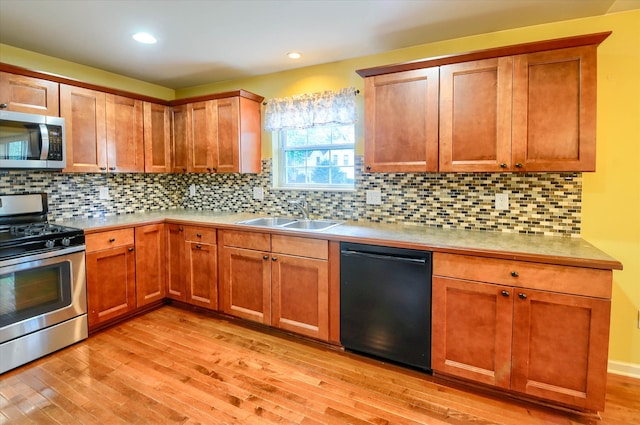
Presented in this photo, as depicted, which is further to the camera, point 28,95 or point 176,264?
point 176,264

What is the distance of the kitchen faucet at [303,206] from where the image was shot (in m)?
3.12

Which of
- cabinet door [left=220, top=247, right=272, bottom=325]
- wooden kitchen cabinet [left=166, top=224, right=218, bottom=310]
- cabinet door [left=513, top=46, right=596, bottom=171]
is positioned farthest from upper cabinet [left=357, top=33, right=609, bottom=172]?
wooden kitchen cabinet [left=166, top=224, right=218, bottom=310]

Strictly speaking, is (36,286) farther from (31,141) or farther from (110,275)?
(31,141)

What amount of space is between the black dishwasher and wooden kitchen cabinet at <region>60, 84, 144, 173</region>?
93.9 inches

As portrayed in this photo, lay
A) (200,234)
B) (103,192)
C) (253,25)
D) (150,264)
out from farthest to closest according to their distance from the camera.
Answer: (103,192), (150,264), (200,234), (253,25)

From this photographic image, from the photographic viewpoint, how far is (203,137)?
346 centimetres

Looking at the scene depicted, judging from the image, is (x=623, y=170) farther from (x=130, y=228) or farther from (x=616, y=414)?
(x=130, y=228)

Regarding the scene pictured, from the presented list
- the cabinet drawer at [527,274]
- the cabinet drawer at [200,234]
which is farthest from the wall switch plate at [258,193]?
the cabinet drawer at [527,274]

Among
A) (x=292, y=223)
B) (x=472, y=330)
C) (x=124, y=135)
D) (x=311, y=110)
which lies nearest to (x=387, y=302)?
(x=472, y=330)

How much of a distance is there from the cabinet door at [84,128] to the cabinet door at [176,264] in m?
0.86

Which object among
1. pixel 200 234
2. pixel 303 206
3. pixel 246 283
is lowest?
pixel 246 283

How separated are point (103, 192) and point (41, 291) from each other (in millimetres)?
1285

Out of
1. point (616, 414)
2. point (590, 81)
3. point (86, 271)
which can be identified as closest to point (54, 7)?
point (86, 271)

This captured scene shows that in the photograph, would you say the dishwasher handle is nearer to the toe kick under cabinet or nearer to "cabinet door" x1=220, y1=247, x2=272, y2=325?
the toe kick under cabinet
